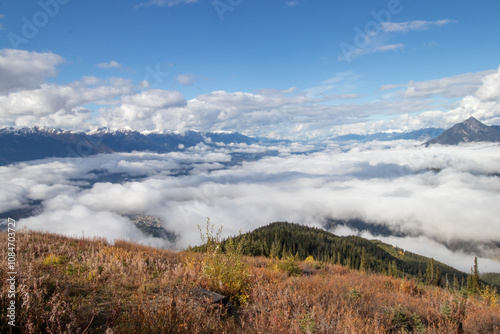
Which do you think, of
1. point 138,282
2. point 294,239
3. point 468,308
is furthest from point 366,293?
point 294,239

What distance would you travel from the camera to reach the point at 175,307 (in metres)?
Answer: 4.56

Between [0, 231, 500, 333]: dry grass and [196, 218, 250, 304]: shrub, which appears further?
[196, 218, 250, 304]: shrub

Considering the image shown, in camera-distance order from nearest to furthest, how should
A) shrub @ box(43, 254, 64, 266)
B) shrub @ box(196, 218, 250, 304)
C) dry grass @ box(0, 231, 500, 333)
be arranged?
dry grass @ box(0, 231, 500, 333), shrub @ box(196, 218, 250, 304), shrub @ box(43, 254, 64, 266)

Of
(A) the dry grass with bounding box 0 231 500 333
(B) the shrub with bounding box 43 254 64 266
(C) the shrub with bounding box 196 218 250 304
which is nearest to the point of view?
(A) the dry grass with bounding box 0 231 500 333

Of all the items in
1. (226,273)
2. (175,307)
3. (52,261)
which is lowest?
(226,273)

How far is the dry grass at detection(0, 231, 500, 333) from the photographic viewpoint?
13.4 feet

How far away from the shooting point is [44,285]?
5.36 metres

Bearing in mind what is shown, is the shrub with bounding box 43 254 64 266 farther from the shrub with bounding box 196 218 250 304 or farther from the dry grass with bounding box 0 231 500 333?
the shrub with bounding box 196 218 250 304

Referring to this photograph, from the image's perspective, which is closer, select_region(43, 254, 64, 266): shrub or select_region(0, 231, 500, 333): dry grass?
select_region(0, 231, 500, 333): dry grass

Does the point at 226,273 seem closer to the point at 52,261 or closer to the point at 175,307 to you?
the point at 175,307

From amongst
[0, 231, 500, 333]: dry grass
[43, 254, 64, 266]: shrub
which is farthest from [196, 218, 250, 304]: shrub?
[43, 254, 64, 266]: shrub

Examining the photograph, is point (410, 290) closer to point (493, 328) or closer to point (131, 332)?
point (493, 328)

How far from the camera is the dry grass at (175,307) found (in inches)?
161

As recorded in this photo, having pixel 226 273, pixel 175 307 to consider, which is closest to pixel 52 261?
pixel 226 273
